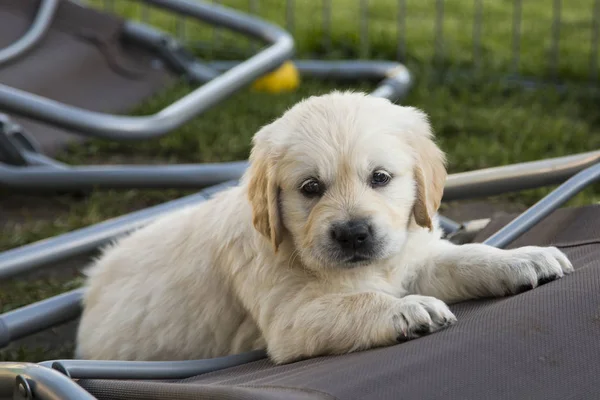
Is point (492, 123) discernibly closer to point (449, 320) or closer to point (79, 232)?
point (79, 232)

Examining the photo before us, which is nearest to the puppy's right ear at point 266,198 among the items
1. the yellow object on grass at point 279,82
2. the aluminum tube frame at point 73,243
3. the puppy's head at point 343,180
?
the puppy's head at point 343,180

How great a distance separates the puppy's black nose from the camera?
7.38ft

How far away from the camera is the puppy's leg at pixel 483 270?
7.59ft

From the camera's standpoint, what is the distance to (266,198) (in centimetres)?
237

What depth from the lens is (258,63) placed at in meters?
4.89

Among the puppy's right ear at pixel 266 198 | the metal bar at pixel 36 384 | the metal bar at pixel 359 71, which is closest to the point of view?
the metal bar at pixel 36 384

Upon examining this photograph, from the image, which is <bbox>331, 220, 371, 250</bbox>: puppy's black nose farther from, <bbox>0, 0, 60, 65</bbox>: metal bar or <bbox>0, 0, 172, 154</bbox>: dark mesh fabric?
<bbox>0, 0, 60, 65</bbox>: metal bar

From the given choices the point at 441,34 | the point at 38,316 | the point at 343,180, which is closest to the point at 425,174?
the point at 343,180

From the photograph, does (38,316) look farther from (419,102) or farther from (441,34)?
(441,34)

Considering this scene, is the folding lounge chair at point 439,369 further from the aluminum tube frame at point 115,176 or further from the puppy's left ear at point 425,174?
the aluminum tube frame at point 115,176

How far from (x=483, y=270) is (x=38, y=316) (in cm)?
130

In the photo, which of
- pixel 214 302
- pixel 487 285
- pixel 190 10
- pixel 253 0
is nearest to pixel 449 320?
pixel 487 285

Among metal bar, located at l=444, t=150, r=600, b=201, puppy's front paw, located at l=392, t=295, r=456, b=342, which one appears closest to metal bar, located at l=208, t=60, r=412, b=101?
metal bar, located at l=444, t=150, r=600, b=201

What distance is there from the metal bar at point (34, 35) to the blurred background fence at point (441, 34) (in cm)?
173
